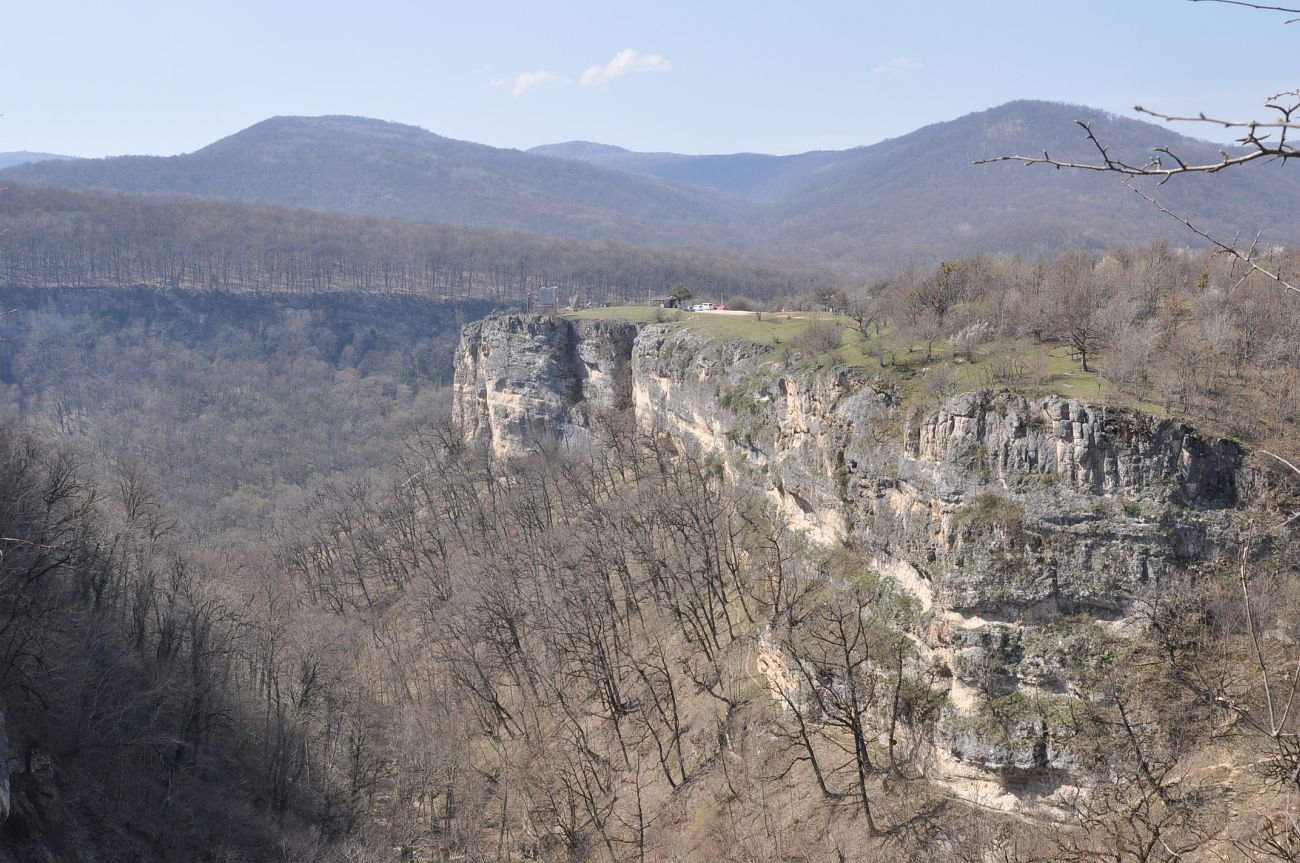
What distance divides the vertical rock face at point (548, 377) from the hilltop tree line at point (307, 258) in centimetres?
3683

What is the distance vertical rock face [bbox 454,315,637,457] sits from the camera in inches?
2356

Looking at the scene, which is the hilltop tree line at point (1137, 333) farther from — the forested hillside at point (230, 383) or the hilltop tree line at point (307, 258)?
the hilltop tree line at point (307, 258)

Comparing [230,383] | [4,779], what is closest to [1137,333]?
[4,779]

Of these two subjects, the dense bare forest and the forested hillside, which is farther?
the forested hillside

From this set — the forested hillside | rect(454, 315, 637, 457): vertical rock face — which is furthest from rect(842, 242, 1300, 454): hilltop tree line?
the forested hillside

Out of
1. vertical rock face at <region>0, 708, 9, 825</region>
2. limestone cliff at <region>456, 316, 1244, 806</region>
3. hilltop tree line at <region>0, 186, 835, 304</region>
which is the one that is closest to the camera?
vertical rock face at <region>0, 708, 9, 825</region>

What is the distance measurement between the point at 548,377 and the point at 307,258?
7105 cm

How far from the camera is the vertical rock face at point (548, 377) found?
59844 mm

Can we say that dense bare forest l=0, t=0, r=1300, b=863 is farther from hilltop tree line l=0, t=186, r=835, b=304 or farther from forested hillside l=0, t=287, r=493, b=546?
hilltop tree line l=0, t=186, r=835, b=304

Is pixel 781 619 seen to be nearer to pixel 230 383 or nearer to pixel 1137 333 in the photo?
pixel 1137 333

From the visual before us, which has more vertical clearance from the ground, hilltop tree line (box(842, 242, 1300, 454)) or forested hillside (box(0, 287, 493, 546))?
hilltop tree line (box(842, 242, 1300, 454))

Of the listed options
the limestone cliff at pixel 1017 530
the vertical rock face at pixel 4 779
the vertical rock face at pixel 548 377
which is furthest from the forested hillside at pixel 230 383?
the limestone cliff at pixel 1017 530

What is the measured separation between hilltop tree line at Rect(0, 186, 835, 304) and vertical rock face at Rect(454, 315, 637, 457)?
36833 millimetres

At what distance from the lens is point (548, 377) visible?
2425 inches
